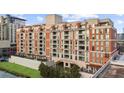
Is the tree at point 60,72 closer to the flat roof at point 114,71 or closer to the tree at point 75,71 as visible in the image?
the tree at point 75,71

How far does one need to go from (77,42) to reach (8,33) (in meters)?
2.11

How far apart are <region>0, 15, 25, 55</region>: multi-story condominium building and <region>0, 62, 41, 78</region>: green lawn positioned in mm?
377

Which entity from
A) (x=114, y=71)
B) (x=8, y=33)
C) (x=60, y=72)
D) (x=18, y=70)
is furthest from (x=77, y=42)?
(x=8, y=33)

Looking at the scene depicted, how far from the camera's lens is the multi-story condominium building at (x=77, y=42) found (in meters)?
4.46

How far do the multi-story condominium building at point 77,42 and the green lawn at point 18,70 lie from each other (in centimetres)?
52

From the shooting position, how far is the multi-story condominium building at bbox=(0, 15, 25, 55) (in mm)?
5230

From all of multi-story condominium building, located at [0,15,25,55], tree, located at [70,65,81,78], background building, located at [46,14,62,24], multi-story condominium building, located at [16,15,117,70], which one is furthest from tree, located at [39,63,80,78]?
multi-story condominium building, located at [0,15,25,55]

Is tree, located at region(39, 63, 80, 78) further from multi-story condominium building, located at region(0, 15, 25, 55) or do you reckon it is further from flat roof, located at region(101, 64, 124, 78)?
multi-story condominium building, located at region(0, 15, 25, 55)

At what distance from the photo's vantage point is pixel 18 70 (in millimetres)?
5078

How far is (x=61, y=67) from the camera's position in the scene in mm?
4621

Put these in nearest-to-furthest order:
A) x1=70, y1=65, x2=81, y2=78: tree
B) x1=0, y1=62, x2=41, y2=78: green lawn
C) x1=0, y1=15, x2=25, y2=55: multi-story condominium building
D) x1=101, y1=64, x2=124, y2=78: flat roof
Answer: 1. x1=101, y1=64, x2=124, y2=78: flat roof
2. x1=70, y1=65, x2=81, y2=78: tree
3. x1=0, y1=62, x2=41, y2=78: green lawn
4. x1=0, y1=15, x2=25, y2=55: multi-story condominium building
